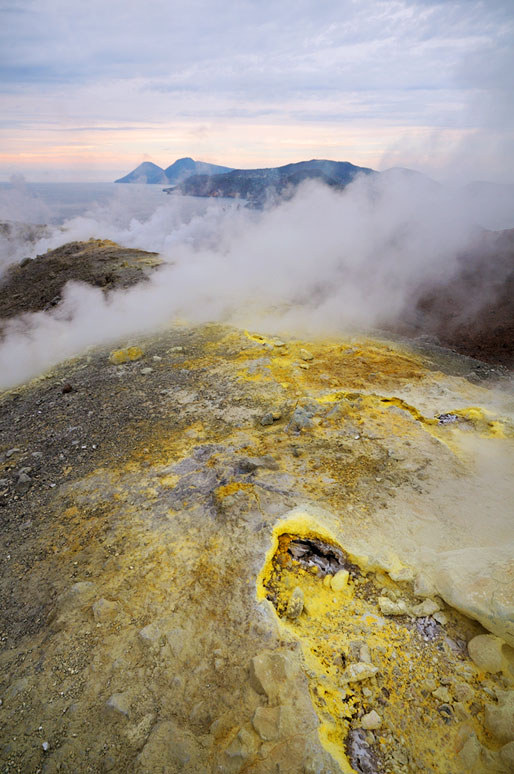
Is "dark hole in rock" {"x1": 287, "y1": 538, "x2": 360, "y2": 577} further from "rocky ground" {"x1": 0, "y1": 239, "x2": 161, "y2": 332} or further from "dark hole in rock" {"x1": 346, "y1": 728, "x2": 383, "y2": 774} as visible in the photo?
"rocky ground" {"x1": 0, "y1": 239, "x2": 161, "y2": 332}

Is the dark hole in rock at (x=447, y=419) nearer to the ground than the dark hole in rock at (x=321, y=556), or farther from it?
farther from it

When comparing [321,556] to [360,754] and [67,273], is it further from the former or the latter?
[67,273]

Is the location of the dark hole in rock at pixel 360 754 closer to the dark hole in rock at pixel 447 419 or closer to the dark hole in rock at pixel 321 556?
the dark hole in rock at pixel 321 556

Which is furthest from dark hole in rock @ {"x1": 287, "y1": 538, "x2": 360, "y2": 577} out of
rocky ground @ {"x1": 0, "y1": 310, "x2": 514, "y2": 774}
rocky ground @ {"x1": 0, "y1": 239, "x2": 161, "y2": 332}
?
rocky ground @ {"x1": 0, "y1": 239, "x2": 161, "y2": 332}

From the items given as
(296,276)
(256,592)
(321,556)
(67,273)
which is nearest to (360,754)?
(256,592)

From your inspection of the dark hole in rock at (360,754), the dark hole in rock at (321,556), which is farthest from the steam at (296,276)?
the dark hole in rock at (360,754)

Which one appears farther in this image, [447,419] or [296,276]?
[296,276]
